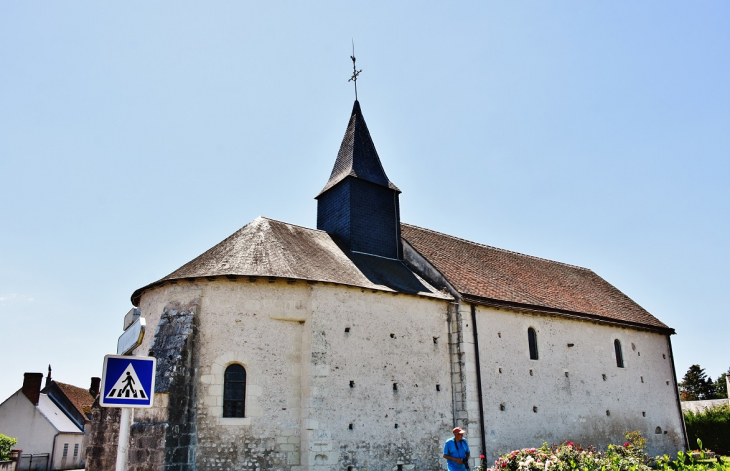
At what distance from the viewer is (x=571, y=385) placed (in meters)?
18.2

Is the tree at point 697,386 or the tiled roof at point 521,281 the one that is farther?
the tree at point 697,386

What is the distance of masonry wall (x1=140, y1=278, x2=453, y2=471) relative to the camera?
12.4m

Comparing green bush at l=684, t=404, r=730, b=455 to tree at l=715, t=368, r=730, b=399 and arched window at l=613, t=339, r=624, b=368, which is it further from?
tree at l=715, t=368, r=730, b=399

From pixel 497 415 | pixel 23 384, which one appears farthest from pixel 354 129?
pixel 23 384

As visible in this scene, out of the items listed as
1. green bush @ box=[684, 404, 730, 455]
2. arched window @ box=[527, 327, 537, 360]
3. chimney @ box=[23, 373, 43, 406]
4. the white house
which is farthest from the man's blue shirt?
chimney @ box=[23, 373, 43, 406]

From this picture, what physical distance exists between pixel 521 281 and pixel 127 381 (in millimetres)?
17185

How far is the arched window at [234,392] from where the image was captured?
12.5 m

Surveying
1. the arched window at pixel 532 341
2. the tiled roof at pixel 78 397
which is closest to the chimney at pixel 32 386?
the tiled roof at pixel 78 397

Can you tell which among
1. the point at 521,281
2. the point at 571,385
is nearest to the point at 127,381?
the point at 571,385

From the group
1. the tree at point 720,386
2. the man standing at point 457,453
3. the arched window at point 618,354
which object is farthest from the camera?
the tree at point 720,386

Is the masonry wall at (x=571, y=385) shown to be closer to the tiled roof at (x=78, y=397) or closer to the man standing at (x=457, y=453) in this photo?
the man standing at (x=457, y=453)

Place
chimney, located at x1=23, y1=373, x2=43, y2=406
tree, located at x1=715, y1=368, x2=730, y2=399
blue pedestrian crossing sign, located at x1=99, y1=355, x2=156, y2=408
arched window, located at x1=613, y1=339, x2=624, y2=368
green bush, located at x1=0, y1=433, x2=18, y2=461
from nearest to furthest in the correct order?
blue pedestrian crossing sign, located at x1=99, y1=355, x2=156, y2=408 < arched window, located at x1=613, y1=339, x2=624, y2=368 < green bush, located at x1=0, y1=433, x2=18, y2=461 < chimney, located at x1=23, y1=373, x2=43, y2=406 < tree, located at x1=715, y1=368, x2=730, y2=399

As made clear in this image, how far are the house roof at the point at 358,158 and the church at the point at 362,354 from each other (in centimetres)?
9

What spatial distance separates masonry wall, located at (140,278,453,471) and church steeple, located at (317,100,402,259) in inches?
137
